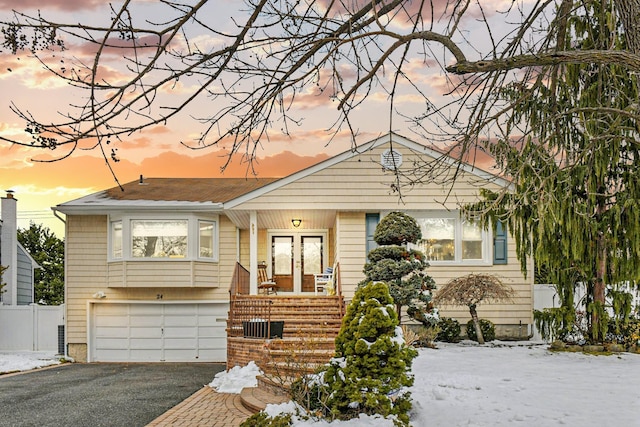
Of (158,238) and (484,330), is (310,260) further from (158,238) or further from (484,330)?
(484,330)

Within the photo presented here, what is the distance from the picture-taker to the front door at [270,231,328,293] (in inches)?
840

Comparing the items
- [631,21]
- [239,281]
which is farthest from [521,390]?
[239,281]

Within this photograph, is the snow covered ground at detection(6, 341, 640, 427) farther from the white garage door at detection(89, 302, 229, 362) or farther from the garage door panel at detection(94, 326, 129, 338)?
the garage door panel at detection(94, 326, 129, 338)

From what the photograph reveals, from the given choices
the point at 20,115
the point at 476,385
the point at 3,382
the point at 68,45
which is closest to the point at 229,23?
the point at 68,45

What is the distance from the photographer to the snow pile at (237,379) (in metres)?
13.3

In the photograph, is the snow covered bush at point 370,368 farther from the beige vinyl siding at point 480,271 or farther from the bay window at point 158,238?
the bay window at point 158,238

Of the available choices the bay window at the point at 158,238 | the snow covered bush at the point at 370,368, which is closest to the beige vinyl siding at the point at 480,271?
the bay window at the point at 158,238

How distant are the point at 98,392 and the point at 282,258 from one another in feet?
27.7

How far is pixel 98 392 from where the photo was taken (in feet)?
45.5

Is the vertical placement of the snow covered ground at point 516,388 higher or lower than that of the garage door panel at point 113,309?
lower

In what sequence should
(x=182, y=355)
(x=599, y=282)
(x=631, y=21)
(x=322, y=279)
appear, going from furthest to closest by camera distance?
1. (x=182, y=355)
2. (x=322, y=279)
3. (x=599, y=282)
4. (x=631, y=21)

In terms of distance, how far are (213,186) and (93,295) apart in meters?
5.45

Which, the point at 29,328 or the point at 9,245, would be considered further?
the point at 9,245

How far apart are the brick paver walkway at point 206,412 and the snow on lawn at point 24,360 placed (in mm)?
8334
